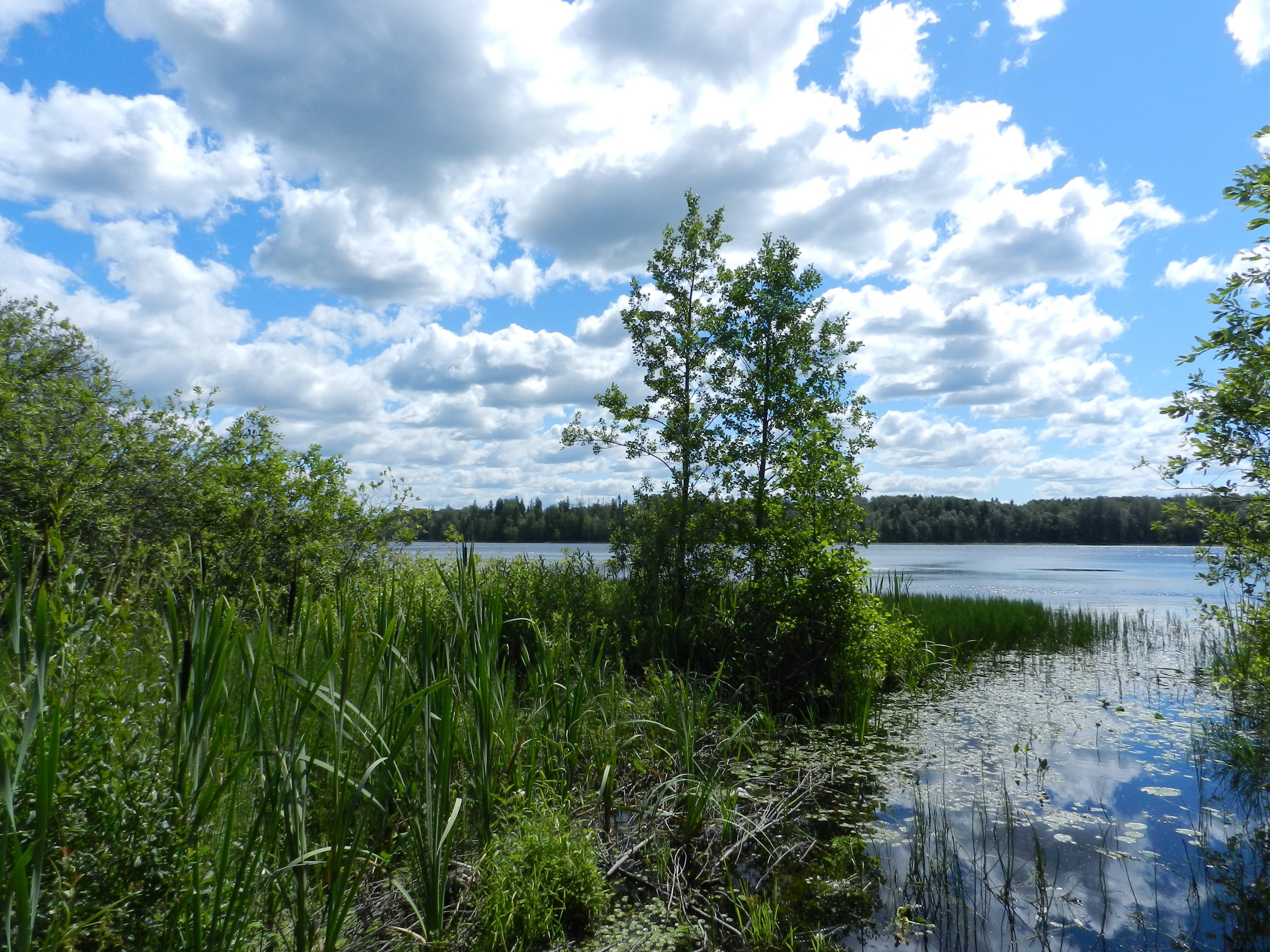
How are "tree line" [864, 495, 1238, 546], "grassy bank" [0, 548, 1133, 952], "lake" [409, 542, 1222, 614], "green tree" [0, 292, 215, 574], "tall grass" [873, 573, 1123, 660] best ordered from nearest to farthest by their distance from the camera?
"grassy bank" [0, 548, 1133, 952] → "green tree" [0, 292, 215, 574] → "tall grass" [873, 573, 1123, 660] → "lake" [409, 542, 1222, 614] → "tree line" [864, 495, 1238, 546]

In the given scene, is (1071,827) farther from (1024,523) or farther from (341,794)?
(1024,523)

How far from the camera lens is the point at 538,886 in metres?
3.13

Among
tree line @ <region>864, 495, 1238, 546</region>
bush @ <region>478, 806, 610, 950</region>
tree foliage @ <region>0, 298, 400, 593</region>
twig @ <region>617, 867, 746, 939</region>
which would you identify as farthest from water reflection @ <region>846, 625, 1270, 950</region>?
tree line @ <region>864, 495, 1238, 546</region>

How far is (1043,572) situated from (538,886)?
43.9 metres

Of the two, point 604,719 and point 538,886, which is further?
point 604,719

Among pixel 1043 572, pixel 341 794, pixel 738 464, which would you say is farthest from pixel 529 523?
pixel 1043 572

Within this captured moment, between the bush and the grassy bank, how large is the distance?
12mm

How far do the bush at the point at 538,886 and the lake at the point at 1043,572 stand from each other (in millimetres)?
6811

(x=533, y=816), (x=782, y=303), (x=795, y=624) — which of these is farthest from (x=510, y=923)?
(x=782, y=303)

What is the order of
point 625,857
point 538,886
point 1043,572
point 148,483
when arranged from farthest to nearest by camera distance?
point 1043,572 < point 148,483 < point 625,857 < point 538,886

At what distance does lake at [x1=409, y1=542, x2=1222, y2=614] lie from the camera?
1886cm

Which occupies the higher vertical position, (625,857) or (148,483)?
(148,483)

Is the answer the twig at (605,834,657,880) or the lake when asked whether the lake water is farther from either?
the lake

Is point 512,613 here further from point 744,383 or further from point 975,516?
point 975,516
